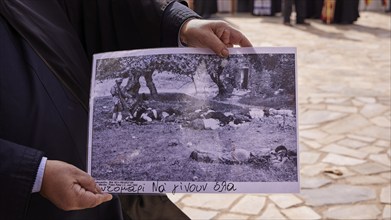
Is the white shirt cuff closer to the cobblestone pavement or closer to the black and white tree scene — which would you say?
the black and white tree scene

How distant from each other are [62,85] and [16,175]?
0.42m

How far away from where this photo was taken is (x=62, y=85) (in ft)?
4.78

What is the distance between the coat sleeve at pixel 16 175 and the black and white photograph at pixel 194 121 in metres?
0.26

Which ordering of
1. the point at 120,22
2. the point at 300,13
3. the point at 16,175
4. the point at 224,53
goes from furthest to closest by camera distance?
the point at 300,13, the point at 120,22, the point at 224,53, the point at 16,175

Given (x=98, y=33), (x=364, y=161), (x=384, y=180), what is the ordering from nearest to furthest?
(x=98, y=33) → (x=384, y=180) → (x=364, y=161)

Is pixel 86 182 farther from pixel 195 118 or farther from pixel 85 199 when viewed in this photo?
pixel 195 118

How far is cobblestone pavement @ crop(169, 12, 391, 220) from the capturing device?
3.11 meters

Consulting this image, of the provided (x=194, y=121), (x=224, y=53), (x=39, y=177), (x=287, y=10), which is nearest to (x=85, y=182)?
→ (x=39, y=177)

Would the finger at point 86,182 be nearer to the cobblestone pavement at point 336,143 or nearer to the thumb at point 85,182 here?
the thumb at point 85,182

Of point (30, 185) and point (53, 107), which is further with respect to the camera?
point (53, 107)

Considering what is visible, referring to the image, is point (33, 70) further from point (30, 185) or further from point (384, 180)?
point (384, 180)

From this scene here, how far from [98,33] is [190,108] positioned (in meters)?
0.55

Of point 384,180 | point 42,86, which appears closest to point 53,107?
point 42,86

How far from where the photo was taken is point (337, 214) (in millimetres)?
3025
